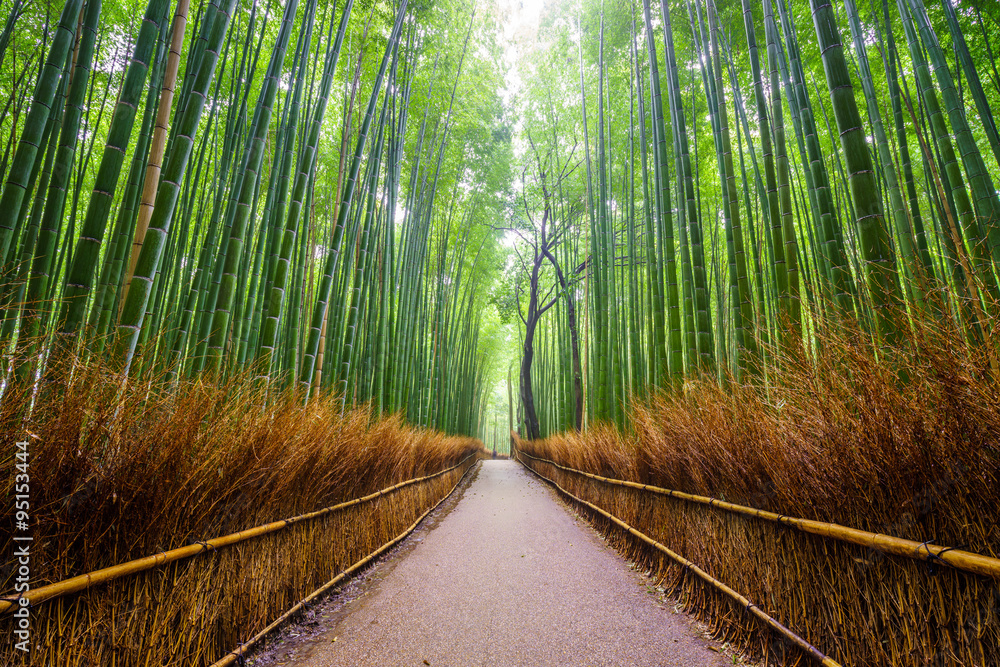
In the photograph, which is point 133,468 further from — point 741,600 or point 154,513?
point 741,600

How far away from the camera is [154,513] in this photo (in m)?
1.02

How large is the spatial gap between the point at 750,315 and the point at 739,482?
1262mm

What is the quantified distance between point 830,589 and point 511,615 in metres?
1.09

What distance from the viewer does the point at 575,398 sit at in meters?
7.77

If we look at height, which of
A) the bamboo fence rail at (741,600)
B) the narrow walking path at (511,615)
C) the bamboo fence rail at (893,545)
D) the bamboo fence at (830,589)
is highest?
the bamboo fence rail at (893,545)

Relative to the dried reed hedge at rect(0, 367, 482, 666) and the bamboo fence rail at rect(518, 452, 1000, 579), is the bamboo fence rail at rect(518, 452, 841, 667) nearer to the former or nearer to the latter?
the bamboo fence rail at rect(518, 452, 1000, 579)

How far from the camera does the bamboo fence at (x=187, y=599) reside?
31.5 inches

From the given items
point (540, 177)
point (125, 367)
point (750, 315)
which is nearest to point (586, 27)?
point (540, 177)

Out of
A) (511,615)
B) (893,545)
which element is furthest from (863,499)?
(511,615)

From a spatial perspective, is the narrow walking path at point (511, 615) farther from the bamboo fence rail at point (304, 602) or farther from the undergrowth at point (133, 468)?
the undergrowth at point (133, 468)

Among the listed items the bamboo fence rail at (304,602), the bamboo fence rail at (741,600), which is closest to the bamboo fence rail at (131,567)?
the bamboo fence rail at (304,602)

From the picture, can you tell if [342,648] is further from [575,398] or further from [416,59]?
[575,398]

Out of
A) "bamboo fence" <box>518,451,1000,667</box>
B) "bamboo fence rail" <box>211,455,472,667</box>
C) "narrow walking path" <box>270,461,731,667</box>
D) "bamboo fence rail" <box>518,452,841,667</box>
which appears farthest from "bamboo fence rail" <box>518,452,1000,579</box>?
"bamboo fence rail" <box>211,455,472,667</box>

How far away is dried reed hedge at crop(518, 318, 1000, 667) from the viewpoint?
81cm
